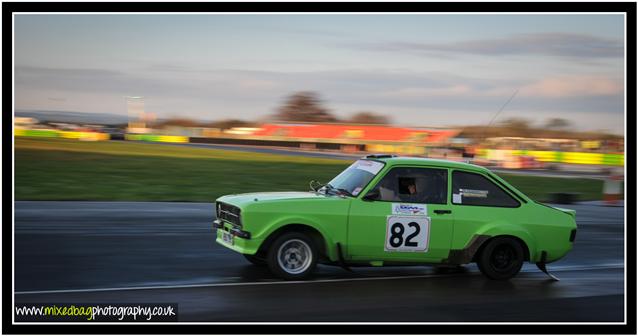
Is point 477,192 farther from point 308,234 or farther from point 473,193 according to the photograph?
point 308,234

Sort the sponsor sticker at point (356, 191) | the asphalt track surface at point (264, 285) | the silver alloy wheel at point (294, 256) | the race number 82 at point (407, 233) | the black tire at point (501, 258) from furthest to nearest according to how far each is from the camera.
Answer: the black tire at point (501, 258), the sponsor sticker at point (356, 191), the race number 82 at point (407, 233), the silver alloy wheel at point (294, 256), the asphalt track surface at point (264, 285)

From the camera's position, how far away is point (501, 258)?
396 inches

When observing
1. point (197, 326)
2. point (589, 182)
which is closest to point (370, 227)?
point (197, 326)

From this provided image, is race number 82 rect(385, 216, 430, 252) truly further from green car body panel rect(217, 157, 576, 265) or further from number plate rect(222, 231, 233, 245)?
number plate rect(222, 231, 233, 245)

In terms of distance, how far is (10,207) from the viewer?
914cm

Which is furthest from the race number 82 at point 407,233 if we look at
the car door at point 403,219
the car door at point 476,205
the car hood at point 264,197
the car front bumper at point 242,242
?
the car front bumper at point 242,242

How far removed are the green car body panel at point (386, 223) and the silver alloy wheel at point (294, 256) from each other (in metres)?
0.20

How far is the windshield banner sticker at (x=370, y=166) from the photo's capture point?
9.75 meters

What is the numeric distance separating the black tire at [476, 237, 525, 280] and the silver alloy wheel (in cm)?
242

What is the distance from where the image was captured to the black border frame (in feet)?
22.1

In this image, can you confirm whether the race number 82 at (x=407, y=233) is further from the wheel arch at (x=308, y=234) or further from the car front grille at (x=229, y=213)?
the car front grille at (x=229, y=213)

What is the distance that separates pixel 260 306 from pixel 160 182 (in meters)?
18.2

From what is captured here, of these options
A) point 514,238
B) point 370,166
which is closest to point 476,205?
point 514,238

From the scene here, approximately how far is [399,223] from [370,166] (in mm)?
954
